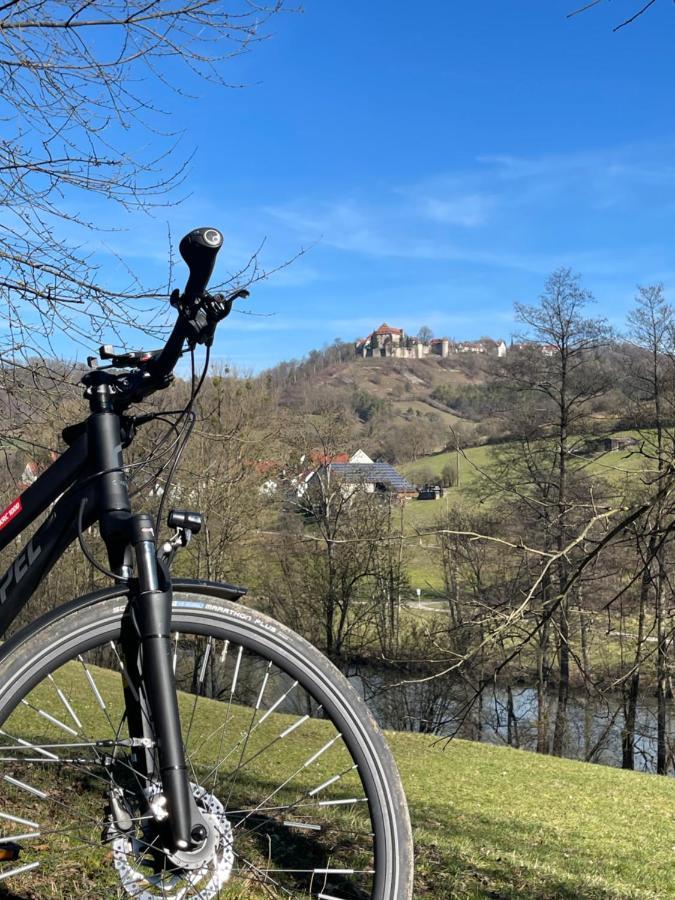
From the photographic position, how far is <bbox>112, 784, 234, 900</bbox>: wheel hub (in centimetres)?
158

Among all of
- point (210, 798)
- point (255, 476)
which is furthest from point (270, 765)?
point (255, 476)

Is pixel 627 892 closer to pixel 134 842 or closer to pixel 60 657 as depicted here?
pixel 134 842

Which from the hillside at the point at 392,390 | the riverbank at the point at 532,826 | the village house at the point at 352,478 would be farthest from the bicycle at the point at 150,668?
the village house at the point at 352,478

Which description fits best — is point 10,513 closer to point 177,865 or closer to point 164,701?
point 164,701

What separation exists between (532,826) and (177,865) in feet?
19.5

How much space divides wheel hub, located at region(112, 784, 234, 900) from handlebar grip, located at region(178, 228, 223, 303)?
Answer: 99 centimetres

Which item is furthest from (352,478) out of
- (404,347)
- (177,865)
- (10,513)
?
(404,347)

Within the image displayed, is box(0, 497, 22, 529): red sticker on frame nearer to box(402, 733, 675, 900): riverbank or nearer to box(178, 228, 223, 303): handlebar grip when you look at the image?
box(178, 228, 223, 303): handlebar grip

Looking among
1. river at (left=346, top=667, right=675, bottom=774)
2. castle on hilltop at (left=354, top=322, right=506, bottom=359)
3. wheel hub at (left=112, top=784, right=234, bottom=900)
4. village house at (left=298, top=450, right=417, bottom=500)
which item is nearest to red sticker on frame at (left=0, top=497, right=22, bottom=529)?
wheel hub at (left=112, top=784, right=234, bottom=900)

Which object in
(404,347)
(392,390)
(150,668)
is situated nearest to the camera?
(150,668)

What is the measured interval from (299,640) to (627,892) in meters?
2.63

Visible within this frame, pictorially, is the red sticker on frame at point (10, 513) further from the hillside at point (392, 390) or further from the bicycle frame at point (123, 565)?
the hillside at point (392, 390)

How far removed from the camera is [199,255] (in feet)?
5.32

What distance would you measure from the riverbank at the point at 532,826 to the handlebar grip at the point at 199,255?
7.38 feet
